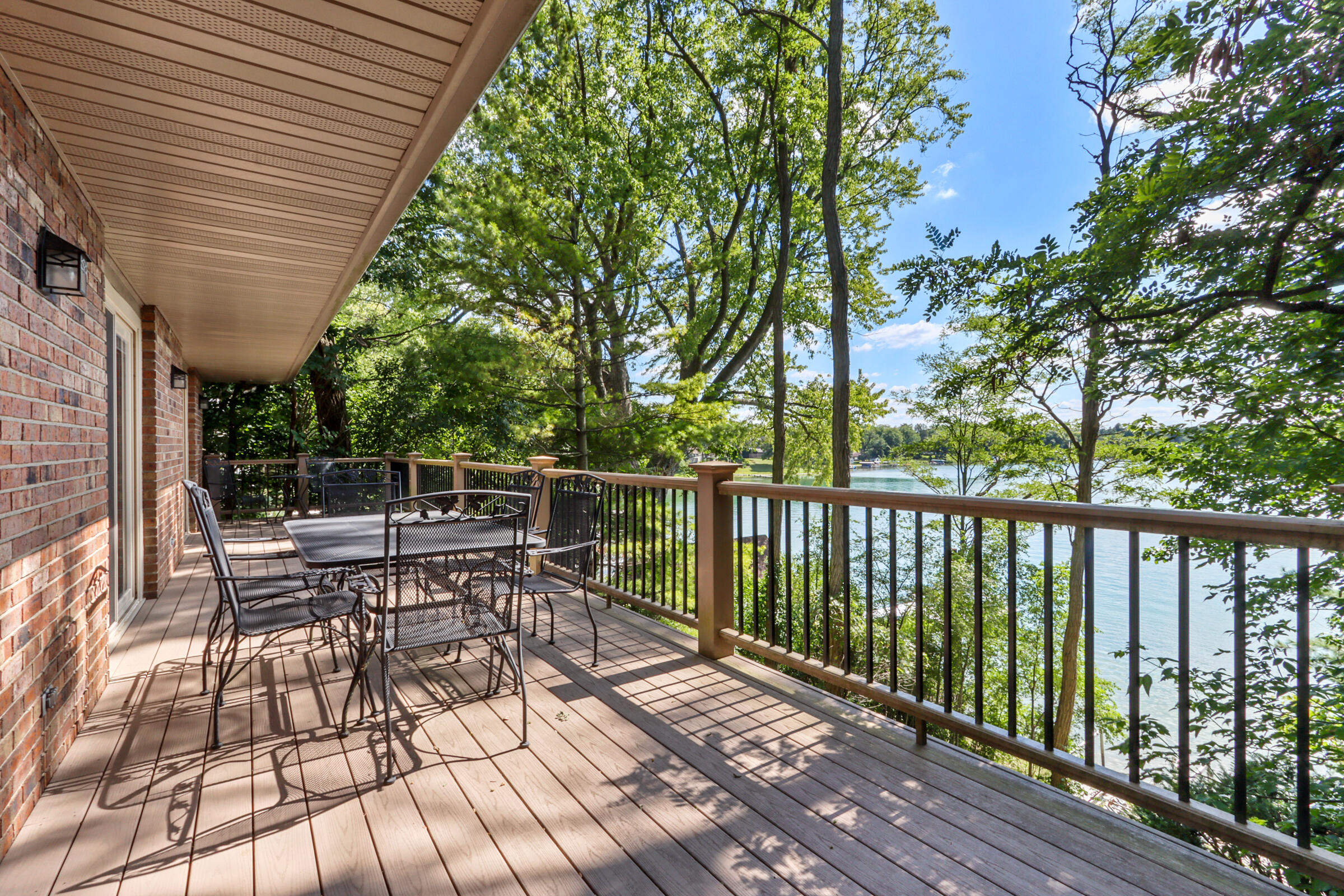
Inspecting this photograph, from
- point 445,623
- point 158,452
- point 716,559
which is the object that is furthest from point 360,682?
point 158,452

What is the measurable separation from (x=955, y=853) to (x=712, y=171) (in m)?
12.6

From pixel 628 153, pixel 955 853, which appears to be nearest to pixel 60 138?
pixel 955 853

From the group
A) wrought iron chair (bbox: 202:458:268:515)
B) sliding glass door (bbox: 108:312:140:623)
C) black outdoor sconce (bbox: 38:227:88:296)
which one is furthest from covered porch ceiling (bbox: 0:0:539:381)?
wrought iron chair (bbox: 202:458:268:515)

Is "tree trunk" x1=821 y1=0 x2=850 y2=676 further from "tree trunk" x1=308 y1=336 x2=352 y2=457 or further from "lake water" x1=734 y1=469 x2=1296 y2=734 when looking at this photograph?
"tree trunk" x1=308 y1=336 x2=352 y2=457

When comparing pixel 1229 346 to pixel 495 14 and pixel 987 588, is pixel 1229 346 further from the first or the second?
pixel 987 588

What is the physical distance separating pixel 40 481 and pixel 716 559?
2.72 metres

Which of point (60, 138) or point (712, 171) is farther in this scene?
point (712, 171)

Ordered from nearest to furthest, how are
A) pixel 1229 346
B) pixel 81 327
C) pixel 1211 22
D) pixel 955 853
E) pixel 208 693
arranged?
pixel 955 853
pixel 81 327
pixel 208 693
pixel 1211 22
pixel 1229 346

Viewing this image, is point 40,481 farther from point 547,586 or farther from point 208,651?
point 547,586

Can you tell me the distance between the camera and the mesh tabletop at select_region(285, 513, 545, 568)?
2662mm

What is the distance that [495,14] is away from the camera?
1679 millimetres

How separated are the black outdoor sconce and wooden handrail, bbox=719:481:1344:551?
302 cm

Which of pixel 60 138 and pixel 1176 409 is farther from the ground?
pixel 60 138

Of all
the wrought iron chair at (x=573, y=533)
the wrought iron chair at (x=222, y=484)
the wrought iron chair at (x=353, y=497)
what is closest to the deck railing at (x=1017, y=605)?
the wrought iron chair at (x=573, y=533)
